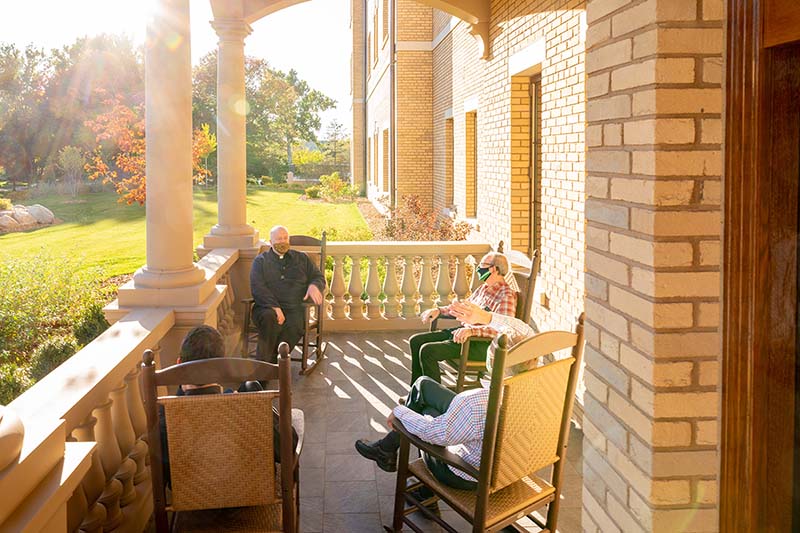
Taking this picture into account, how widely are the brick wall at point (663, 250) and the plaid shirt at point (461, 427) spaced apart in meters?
0.88

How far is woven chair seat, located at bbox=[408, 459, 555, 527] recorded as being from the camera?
3.37 meters

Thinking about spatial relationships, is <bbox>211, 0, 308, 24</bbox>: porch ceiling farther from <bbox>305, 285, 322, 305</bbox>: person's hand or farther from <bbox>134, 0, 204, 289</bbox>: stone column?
<bbox>305, 285, 322, 305</bbox>: person's hand

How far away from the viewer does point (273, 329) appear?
23.2 ft

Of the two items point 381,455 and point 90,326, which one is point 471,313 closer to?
point 381,455

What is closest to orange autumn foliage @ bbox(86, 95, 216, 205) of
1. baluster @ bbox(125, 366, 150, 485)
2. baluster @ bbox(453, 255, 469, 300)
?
baluster @ bbox(453, 255, 469, 300)

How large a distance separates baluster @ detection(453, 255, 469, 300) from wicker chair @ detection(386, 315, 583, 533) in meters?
5.14

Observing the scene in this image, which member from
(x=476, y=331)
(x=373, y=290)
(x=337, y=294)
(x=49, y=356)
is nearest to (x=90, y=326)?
(x=49, y=356)

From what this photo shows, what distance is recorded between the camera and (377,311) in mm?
8945

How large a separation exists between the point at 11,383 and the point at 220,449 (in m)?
4.81

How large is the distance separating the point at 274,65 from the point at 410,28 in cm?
4053

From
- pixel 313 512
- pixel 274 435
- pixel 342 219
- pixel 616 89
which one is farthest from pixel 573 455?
pixel 342 219

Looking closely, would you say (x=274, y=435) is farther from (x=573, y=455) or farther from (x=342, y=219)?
(x=342, y=219)

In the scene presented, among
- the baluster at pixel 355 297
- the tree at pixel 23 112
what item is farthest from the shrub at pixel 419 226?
the tree at pixel 23 112

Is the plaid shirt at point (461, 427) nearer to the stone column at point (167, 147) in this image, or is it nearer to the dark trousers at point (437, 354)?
the dark trousers at point (437, 354)
